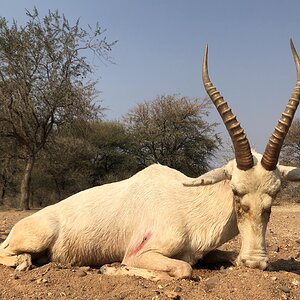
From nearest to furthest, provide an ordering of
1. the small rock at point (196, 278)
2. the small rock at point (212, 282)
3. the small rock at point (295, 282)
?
the small rock at point (212, 282) < the small rock at point (295, 282) < the small rock at point (196, 278)

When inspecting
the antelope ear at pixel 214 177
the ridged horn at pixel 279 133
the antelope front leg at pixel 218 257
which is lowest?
the antelope front leg at pixel 218 257

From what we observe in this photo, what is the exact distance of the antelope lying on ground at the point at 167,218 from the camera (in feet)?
13.8

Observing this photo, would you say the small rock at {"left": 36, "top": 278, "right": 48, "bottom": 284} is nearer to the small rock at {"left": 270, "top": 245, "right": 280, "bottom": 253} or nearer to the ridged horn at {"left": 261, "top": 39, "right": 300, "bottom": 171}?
the ridged horn at {"left": 261, "top": 39, "right": 300, "bottom": 171}

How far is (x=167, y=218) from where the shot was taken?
482 cm

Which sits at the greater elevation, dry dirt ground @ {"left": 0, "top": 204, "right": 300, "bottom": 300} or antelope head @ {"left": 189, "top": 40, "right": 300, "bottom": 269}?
antelope head @ {"left": 189, "top": 40, "right": 300, "bottom": 269}

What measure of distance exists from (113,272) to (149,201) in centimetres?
90

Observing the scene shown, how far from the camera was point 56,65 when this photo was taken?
20562 mm

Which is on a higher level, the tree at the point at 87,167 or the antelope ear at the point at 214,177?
the tree at the point at 87,167

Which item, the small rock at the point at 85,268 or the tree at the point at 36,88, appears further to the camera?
the tree at the point at 36,88

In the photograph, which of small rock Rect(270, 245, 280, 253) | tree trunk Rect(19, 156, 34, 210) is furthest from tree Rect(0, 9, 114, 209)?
small rock Rect(270, 245, 280, 253)

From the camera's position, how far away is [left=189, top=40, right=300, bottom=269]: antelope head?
163 inches

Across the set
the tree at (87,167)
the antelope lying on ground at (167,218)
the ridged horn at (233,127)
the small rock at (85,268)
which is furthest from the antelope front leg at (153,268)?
the tree at (87,167)

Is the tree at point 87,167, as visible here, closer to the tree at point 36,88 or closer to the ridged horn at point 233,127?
the tree at point 36,88

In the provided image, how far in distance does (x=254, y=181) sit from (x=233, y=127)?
565 mm
